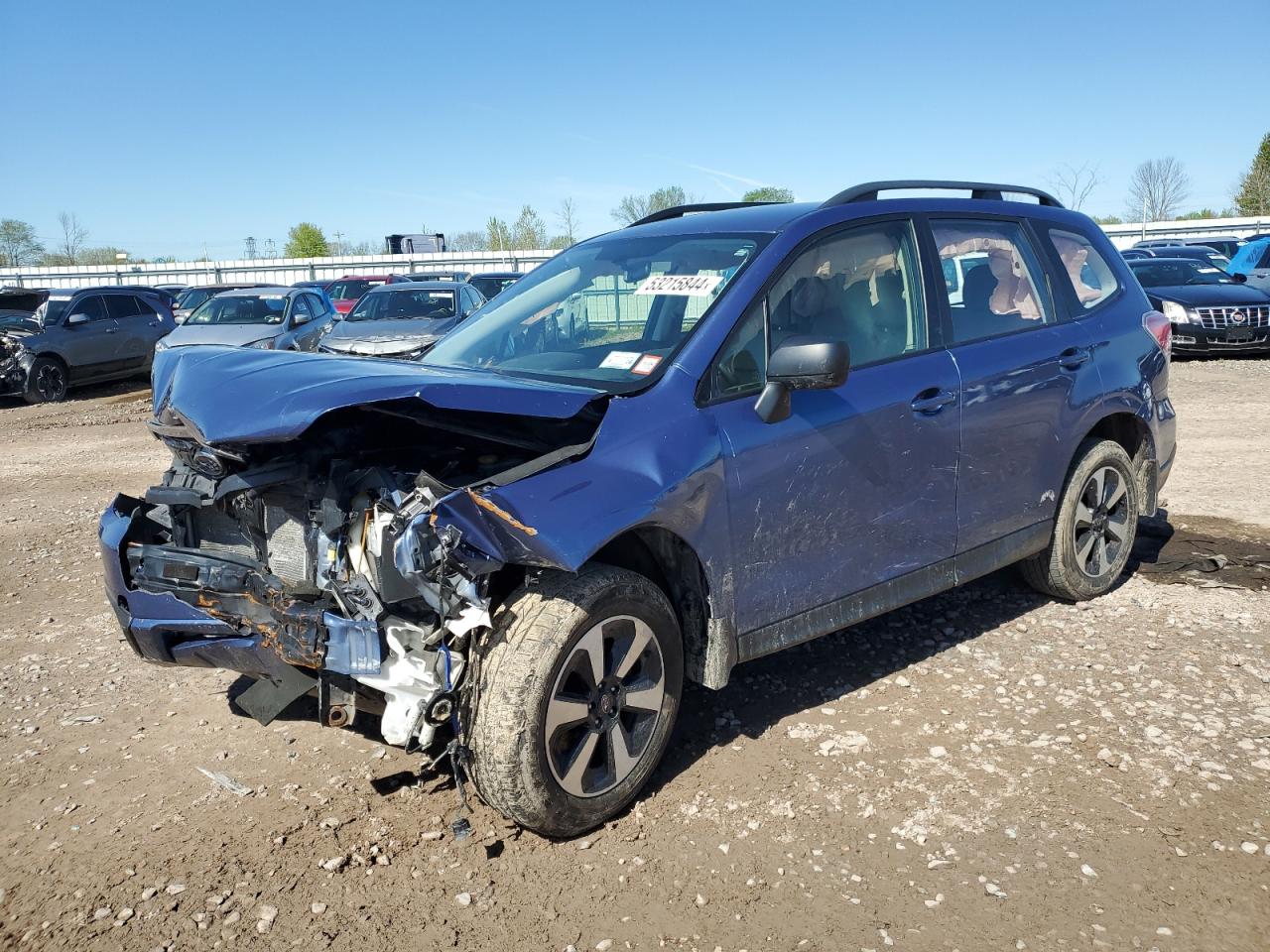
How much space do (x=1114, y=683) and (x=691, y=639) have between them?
6.44ft

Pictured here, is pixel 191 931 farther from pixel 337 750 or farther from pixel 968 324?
pixel 968 324

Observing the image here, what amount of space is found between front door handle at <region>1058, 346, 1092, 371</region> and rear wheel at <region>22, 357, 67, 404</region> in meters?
15.9

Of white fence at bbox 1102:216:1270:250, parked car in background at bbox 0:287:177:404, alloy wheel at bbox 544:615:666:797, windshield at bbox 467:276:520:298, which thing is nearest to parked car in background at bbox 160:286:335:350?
parked car in background at bbox 0:287:177:404

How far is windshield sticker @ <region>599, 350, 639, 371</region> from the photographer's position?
11.8 ft

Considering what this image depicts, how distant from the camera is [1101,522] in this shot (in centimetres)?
522

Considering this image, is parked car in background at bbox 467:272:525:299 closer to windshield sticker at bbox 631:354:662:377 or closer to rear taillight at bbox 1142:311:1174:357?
rear taillight at bbox 1142:311:1174:357

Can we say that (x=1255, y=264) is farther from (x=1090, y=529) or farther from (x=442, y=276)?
(x=1090, y=529)

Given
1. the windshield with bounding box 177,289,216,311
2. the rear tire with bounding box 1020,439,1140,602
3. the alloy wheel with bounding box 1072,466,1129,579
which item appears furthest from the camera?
the windshield with bounding box 177,289,216,311

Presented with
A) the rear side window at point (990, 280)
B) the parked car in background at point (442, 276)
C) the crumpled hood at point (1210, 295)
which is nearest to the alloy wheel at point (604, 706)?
the rear side window at point (990, 280)

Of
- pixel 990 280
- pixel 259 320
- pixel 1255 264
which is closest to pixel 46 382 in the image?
pixel 259 320

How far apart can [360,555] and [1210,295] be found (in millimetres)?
16141

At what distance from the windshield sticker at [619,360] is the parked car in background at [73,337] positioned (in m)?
15.3

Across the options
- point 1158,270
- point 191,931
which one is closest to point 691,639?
point 191,931

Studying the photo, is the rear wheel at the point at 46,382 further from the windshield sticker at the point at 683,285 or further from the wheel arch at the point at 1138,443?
the wheel arch at the point at 1138,443
